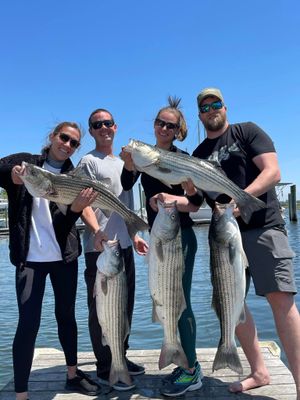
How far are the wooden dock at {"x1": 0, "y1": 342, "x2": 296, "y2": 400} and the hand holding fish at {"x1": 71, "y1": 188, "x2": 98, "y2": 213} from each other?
83.4 inches

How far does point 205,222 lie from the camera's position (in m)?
47.1

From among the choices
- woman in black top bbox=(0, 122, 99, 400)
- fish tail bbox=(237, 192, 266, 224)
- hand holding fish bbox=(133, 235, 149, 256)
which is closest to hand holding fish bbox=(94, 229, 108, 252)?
woman in black top bbox=(0, 122, 99, 400)

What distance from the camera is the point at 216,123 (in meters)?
4.81

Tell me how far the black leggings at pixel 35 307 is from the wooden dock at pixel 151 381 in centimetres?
64

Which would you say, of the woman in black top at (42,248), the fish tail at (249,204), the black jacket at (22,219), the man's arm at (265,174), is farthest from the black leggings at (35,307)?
the man's arm at (265,174)

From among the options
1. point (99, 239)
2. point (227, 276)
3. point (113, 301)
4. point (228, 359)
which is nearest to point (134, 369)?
point (113, 301)

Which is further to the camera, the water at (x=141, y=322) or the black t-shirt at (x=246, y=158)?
the water at (x=141, y=322)

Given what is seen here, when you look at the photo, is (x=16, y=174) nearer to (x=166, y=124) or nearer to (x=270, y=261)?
(x=166, y=124)

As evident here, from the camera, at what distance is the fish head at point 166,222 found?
14.5 ft

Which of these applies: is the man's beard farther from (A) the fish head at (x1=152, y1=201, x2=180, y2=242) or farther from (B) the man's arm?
(A) the fish head at (x1=152, y1=201, x2=180, y2=242)

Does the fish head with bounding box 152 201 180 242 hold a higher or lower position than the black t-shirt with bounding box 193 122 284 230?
lower

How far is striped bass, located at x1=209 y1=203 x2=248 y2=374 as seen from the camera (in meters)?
4.40

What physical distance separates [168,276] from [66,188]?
133 centimetres

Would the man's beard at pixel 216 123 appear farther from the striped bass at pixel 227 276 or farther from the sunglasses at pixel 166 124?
the striped bass at pixel 227 276
